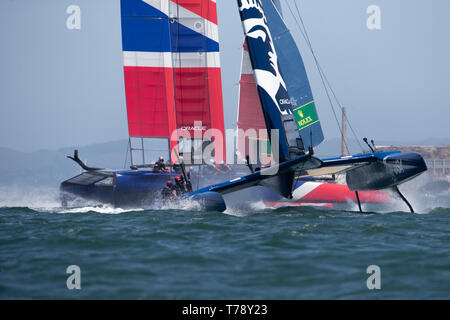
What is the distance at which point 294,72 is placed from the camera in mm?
16328

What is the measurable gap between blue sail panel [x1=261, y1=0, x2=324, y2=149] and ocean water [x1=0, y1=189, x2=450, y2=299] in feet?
25.1

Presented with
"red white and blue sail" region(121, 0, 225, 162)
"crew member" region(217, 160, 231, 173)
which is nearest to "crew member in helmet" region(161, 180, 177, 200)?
"red white and blue sail" region(121, 0, 225, 162)

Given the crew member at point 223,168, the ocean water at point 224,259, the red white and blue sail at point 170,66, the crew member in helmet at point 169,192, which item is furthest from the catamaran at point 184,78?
the ocean water at point 224,259

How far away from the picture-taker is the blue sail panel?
16078 mm

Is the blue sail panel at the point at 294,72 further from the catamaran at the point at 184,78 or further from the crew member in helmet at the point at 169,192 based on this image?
the crew member in helmet at the point at 169,192

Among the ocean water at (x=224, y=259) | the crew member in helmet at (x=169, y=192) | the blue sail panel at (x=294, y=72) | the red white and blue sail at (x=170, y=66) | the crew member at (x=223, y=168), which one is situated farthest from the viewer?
the crew member at (x=223, y=168)

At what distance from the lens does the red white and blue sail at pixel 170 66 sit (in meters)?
16.2

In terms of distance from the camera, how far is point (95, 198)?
44.3 ft

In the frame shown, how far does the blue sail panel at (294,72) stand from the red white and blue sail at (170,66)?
1.95 m

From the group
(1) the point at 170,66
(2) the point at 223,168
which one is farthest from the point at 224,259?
(2) the point at 223,168

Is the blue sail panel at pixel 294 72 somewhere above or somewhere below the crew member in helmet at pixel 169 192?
above

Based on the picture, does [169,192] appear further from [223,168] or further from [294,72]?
[294,72]
